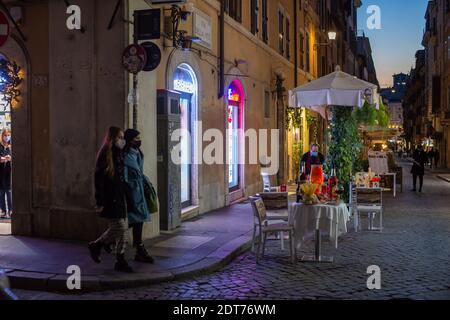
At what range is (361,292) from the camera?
23.0 ft

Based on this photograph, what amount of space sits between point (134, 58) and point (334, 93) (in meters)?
4.07

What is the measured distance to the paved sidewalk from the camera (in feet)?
24.5

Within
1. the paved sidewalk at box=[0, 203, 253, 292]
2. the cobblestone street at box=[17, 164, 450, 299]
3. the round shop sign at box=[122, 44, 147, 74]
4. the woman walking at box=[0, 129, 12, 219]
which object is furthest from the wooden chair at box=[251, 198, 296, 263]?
the woman walking at box=[0, 129, 12, 219]

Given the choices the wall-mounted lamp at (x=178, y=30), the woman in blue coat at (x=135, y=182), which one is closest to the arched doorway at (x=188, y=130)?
the wall-mounted lamp at (x=178, y=30)

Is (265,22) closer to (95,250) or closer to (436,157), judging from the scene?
(95,250)

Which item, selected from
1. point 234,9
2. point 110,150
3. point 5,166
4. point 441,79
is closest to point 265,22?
point 234,9

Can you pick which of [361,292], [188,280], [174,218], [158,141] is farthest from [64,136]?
[361,292]

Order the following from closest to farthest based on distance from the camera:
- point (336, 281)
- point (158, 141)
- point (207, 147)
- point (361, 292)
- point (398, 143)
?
point (361, 292), point (336, 281), point (158, 141), point (207, 147), point (398, 143)

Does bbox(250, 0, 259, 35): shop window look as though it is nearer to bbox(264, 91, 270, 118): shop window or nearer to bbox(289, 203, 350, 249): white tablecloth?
bbox(264, 91, 270, 118): shop window

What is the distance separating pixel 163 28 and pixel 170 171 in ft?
9.54

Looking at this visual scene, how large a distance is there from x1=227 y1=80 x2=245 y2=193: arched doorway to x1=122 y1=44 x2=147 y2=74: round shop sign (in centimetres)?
694

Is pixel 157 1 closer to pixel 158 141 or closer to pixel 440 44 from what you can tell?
pixel 158 141

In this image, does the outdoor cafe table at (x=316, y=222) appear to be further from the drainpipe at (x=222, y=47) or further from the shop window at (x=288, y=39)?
the shop window at (x=288, y=39)

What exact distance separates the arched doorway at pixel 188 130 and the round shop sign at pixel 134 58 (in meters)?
3.64
